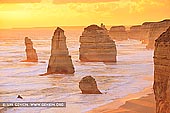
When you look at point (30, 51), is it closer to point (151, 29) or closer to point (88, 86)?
point (151, 29)

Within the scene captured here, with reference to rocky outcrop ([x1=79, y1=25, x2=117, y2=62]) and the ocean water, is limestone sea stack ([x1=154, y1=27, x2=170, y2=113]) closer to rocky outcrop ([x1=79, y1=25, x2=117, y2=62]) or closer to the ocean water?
the ocean water

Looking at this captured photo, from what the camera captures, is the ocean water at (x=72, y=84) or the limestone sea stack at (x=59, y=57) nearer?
the ocean water at (x=72, y=84)

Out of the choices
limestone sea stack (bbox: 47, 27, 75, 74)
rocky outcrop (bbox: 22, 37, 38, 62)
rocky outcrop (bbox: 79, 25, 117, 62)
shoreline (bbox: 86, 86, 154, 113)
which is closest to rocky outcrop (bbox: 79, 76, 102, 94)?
shoreline (bbox: 86, 86, 154, 113)

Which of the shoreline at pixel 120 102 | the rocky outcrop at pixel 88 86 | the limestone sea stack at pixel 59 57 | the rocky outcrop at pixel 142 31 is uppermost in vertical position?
Result: the rocky outcrop at pixel 142 31

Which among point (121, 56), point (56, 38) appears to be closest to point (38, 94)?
point (56, 38)

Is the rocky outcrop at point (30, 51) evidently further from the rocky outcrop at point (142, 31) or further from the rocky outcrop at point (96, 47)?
the rocky outcrop at point (142, 31)

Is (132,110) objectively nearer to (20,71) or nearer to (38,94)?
(38,94)

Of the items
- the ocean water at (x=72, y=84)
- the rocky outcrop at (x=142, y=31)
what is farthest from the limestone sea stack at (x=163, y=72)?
the rocky outcrop at (x=142, y=31)
